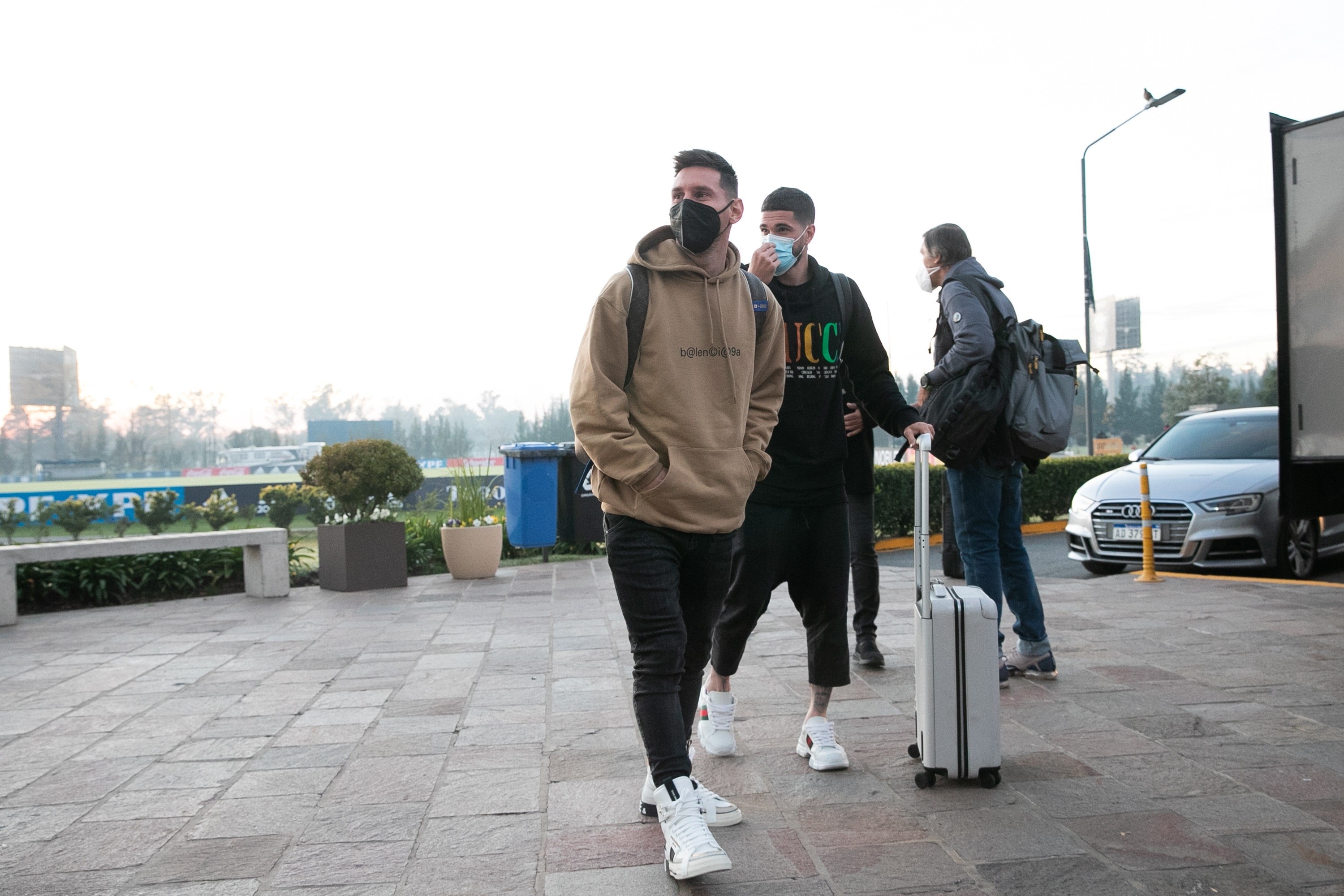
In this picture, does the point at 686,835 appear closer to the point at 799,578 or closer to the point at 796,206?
the point at 799,578

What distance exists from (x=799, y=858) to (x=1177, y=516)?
7.20 m

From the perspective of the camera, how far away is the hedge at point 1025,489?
43.8ft

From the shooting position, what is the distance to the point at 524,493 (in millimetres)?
10992

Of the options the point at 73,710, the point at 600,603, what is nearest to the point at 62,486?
the point at 600,603

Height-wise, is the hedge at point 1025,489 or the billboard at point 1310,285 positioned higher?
the billboard at point 1310,285

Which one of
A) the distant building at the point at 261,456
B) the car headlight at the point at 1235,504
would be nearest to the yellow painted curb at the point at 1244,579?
the car headlight at the point at 1235,504

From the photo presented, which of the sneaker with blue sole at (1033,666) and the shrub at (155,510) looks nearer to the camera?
the sneaker with blue sole at (1033,666)

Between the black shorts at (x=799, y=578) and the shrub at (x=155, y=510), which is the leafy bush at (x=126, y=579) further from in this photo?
the black shorts at (x=799, y=578)

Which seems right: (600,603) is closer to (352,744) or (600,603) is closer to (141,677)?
(141,677)

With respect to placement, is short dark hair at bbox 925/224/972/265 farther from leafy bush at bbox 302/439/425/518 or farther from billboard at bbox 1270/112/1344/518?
leafy bush at bbox 302/439/425/518

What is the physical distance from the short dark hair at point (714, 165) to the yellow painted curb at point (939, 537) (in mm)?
10258

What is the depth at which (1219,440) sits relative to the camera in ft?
31.6

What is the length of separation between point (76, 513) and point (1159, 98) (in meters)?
18.1

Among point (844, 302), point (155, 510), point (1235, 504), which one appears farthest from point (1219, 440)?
point (155, 510)
